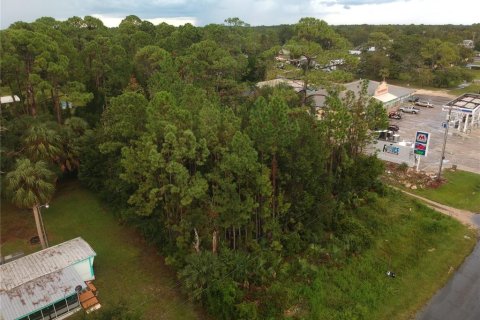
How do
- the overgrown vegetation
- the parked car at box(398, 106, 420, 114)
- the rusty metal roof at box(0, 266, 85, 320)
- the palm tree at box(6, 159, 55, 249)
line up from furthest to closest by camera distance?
the parked car at box(398, 106, 420, 114) < the palm tree at box(6, 159, 55, 249) < the overgrown vegetation < the rusty metal roof at box(0, 266, 85, 320)

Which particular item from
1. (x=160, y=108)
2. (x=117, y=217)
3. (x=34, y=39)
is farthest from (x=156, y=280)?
(x=34, y=39)

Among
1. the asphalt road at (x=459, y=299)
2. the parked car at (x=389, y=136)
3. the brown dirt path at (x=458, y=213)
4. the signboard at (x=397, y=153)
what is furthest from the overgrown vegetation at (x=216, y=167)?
the parked car at (x=389, y=136)

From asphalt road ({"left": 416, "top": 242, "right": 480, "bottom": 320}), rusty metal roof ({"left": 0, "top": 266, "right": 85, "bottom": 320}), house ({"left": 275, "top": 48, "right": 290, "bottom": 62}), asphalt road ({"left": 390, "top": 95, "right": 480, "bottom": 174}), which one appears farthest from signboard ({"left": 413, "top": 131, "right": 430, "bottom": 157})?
rusty metal roof ({"left": 0, "top": 266, "right": 85, "bottom": 320})

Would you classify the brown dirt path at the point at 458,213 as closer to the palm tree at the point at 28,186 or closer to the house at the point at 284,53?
the house at the point at 284,53

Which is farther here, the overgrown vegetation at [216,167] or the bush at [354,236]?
the bush at [354,236]

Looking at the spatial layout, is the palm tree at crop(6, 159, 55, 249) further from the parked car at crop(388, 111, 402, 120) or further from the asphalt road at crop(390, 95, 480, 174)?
the parked car at crop(388, 111, 402, 120)
